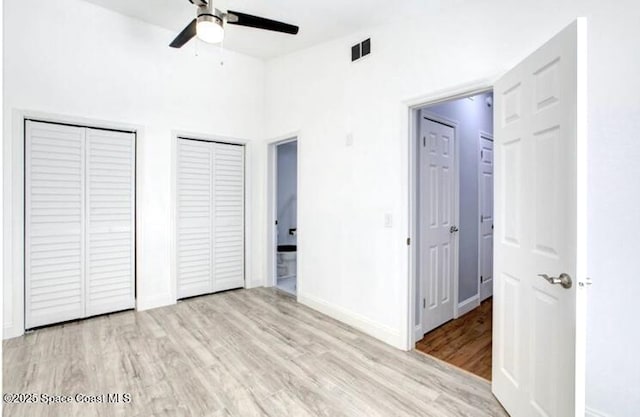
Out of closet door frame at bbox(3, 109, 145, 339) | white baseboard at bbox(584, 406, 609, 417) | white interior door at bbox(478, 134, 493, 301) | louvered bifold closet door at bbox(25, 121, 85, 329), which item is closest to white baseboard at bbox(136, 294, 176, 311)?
louvered bifold closet door at bbox(25, 121, 85, 329)

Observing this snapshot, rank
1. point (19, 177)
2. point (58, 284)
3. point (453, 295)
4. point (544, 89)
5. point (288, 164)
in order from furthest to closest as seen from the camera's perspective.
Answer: point (288, 164)
point (453, 295)
point (58, 284)
point (19, 177)
point (544, 89)

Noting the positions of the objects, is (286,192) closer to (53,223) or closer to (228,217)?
(228,217)

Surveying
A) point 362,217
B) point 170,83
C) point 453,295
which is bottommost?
point 453,295

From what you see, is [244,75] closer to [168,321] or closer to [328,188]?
[328,188]

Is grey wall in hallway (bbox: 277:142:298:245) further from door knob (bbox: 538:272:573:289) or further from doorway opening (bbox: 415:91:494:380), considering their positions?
door knob (bbox: 538:272:573:289)

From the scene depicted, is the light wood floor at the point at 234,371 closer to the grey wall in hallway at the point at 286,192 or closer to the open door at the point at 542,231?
the open door at the point at 542,231

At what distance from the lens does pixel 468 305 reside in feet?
12.4

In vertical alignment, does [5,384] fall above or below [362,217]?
below

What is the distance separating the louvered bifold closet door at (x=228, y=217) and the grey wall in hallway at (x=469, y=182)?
273 centimetres

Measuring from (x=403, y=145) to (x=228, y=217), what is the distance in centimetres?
255

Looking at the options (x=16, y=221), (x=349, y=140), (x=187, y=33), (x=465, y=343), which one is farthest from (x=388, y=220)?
(x=16, y=221)

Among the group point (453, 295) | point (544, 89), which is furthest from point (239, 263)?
point (544, 89)

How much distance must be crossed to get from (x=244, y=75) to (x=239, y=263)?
250 cm

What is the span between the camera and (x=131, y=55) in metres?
3.59
